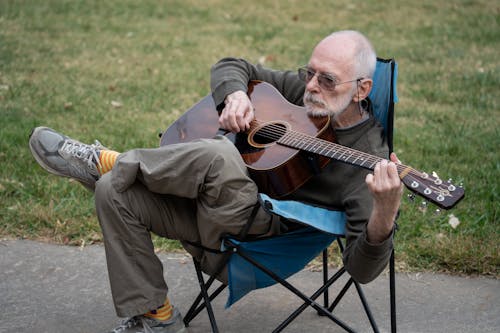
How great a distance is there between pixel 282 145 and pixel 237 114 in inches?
12.9

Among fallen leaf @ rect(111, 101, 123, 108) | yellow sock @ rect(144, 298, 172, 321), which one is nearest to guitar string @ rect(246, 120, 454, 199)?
yellow sock @ rect(144, 298, 172, 321)

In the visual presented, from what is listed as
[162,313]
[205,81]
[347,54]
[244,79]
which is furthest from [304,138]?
[205,81]

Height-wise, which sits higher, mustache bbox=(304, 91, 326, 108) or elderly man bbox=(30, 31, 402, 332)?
mustache bbox=(304, 91, 326, 108)

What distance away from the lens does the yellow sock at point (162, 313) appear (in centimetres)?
297

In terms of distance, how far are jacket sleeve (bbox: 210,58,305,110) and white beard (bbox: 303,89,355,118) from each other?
1.31 feet

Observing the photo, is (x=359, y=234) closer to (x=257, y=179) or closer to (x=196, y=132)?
(x=257, y=179)

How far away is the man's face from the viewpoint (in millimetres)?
3084

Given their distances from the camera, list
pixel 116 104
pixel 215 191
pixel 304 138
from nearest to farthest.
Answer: pixel 215 191 < pixel 304 138 < pixel 116 104

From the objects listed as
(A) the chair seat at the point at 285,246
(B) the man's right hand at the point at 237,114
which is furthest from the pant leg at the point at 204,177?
(B) the man's right hand at the point at 237,114

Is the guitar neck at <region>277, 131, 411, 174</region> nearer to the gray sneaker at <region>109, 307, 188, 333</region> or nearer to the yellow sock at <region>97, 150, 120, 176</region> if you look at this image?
the yellow sock at <region>97, 150, 120, 176</region>

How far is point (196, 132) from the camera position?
131 inches

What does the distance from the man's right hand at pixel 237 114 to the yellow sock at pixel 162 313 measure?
0.84 m

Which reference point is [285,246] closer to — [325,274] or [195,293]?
[325,274]

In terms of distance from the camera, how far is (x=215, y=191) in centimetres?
275
